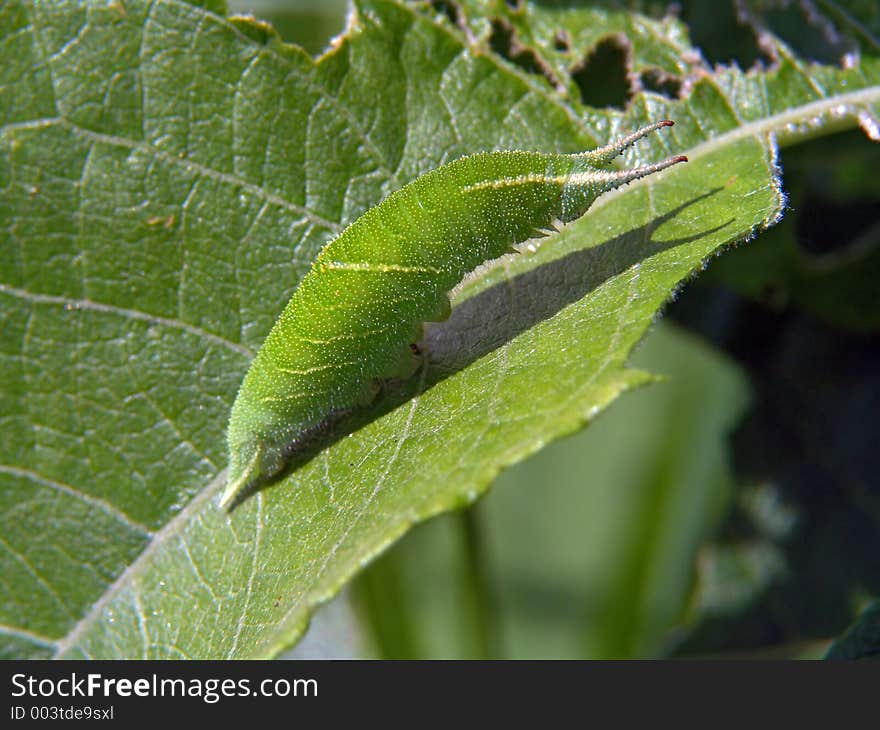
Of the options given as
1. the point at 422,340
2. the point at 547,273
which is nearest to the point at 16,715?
the point at 422,340

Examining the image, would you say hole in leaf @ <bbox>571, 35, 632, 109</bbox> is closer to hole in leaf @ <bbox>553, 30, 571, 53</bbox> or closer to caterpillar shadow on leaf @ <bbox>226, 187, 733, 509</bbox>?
hole in leaf @ <bbox>553, 30, 571, 53</bbox>

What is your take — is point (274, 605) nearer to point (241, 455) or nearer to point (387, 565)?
point (241, 455)

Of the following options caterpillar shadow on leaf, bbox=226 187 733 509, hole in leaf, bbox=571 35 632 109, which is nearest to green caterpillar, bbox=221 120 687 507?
caterpillar shadow on leaf, bbox=226 187 733 509

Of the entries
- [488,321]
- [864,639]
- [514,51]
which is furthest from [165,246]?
[864,639]

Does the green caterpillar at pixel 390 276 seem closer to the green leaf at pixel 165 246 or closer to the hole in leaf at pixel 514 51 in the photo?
the green leaf at pixel 165 246

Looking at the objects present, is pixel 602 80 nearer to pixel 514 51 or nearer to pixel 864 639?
pixel 514 51
